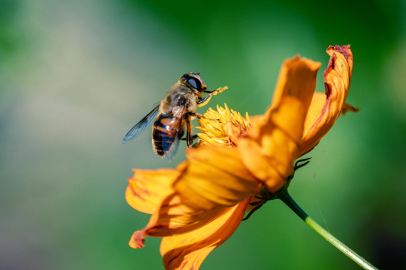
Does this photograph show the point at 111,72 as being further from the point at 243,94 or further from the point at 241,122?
the point at 241,122

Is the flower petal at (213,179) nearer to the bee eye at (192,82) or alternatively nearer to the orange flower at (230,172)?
the orange flower at (230,172)

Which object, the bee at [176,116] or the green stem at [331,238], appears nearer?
the green stem at [331,238]

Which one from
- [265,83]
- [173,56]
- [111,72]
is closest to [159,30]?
[173,56]

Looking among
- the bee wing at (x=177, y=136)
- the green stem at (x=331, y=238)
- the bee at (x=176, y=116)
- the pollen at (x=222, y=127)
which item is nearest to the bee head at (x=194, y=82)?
the bee at (x=176, y=116)

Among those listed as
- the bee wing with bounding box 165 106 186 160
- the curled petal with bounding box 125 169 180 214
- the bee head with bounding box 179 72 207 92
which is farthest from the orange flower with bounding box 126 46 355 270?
the bee head with bounding box 179 72 207 92

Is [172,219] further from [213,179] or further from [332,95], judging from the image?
[332,95]
